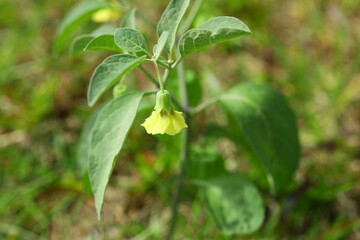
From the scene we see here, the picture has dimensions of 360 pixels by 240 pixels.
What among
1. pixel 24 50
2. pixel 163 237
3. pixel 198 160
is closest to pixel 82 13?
pixel 198 160

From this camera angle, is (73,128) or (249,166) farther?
(73,128)

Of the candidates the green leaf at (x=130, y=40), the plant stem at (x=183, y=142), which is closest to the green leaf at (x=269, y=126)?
the plant stem at (x=183, y=142)

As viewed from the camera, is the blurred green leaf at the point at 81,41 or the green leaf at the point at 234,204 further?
the green leaf at the point at 234,204

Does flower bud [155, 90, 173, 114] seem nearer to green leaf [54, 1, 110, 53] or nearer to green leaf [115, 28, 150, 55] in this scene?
green leaf [115, 28, 150, 55]

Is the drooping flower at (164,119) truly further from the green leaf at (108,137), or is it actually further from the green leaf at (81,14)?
the green leaf at (81,14)

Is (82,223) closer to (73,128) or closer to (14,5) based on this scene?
(73,128)

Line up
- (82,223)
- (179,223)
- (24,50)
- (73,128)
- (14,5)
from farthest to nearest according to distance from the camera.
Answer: (14,5), (24,50), (73,128), (82,223), (179,223)
